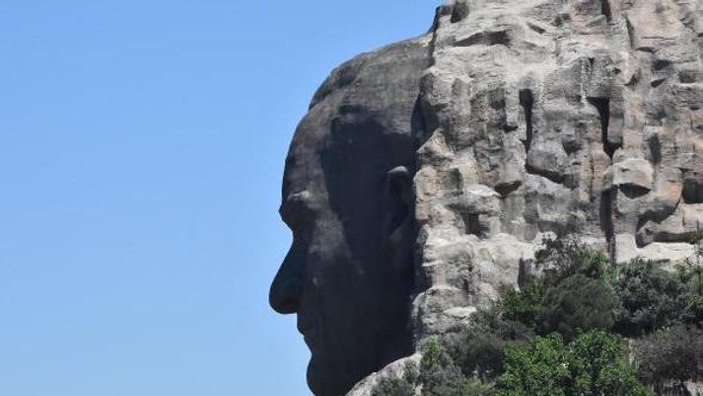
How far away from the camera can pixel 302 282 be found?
5353cm

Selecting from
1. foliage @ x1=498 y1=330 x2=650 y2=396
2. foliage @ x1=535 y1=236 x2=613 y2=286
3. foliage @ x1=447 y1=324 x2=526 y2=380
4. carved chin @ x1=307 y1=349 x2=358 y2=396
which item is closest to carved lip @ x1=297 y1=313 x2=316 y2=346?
carved chin @ x1=307 y1=349 x2=358 y2=396

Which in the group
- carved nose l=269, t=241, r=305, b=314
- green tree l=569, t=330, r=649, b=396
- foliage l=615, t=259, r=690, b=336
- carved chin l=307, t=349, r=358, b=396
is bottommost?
green tree l=569, t=330, r=649, b=396

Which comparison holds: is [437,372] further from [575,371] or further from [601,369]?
[601,369]

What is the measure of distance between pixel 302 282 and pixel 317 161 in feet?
6.60

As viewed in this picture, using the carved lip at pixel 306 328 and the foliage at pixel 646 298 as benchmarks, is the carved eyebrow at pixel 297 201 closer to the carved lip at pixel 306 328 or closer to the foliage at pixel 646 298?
the carved lip at pixel 306 328

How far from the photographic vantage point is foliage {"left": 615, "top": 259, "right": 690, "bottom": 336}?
4916cm

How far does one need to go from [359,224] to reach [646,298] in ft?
18.7

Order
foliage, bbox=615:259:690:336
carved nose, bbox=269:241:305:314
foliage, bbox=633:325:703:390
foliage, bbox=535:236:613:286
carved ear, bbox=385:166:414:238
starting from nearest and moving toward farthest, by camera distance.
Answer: foliage, bbox=633:325:703:390 → foliage, bbox=615:259:690:336 → foliage, bbox=535:236:613:286 → carved ear, bbox=385:166:414:238 → carved nose, bbox=269:241:305:314

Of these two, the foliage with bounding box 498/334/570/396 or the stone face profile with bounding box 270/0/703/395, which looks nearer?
the foliage with bounding box 498/334/570/396

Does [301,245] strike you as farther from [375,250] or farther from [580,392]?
[580,392]

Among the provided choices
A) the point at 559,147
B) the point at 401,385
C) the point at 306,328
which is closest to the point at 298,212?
the point at 306,328

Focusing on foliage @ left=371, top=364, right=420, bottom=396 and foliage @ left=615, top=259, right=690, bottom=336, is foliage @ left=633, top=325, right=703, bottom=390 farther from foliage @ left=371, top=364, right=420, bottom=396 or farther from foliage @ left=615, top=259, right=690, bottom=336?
foliage @ left=371, top=364, right=420, bottom=396

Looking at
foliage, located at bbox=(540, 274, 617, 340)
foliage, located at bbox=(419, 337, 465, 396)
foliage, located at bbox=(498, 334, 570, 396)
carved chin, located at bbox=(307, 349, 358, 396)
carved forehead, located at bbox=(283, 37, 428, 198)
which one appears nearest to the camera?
foliage, located at bbox=(498, 334, 570, 396)

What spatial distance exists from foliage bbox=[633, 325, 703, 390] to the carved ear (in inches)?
218
